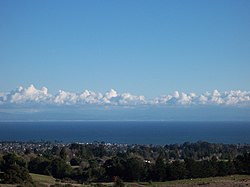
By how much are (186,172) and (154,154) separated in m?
39.7

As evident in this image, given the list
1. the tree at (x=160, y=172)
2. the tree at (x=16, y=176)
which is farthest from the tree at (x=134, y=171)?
the tree at (x=16, y=176)

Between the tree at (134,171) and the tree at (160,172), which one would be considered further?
the tree at (134,171)

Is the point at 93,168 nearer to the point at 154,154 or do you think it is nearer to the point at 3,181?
the point at 3,181

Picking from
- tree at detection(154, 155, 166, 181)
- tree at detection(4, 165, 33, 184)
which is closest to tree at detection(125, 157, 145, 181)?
tree at detection(154, 155, 166, 181)

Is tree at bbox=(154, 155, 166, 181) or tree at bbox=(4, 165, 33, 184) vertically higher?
tree at bbox=(4, 165, 33, 184)

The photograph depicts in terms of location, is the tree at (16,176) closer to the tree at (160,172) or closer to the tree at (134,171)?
the tree at (134,171)

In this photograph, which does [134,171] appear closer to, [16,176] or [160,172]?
[160,172]

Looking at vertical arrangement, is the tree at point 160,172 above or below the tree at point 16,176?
below

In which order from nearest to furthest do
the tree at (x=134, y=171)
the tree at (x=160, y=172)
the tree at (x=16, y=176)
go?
the tree at (x=16, y=176), the tree at (x=160, y=172), the tree at (x=134, y=171)

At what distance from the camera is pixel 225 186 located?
3938 cm

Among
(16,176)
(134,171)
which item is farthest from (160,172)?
(16,176)

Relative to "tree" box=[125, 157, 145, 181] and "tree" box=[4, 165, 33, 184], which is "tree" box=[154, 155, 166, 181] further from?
"tree" box=[4, 165, 33, 184]

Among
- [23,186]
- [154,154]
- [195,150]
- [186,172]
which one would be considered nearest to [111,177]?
[186,172]

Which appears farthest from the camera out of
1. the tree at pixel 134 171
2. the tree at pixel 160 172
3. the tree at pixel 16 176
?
the tree at pixel 134 171
